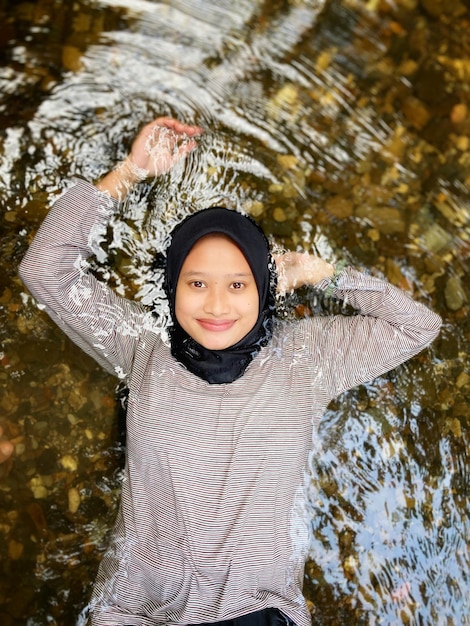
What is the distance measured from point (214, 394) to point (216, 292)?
40cm

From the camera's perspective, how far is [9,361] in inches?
108

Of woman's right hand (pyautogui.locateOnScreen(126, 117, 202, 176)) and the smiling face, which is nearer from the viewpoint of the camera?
the smiling face

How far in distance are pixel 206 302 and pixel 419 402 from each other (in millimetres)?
1264

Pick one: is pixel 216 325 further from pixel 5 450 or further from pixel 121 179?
pixel 5 450

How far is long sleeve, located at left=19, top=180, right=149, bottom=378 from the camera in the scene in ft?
6.98

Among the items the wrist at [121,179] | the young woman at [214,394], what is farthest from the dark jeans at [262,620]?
the wrist at [121,179]

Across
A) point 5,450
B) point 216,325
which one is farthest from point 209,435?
point 5,450

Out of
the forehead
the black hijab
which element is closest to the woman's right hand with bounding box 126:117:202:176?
the black hijab

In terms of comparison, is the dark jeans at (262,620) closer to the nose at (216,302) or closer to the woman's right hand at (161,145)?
the nose at (216,302)

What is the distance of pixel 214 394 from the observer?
2.23m

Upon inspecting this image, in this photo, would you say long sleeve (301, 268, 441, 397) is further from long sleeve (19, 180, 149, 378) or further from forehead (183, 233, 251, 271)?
long sleeve (19, 180, 149, 378)

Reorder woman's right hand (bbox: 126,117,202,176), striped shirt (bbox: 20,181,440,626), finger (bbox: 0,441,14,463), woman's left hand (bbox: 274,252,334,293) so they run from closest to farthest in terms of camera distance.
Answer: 1. striped shirt (bbox: 20,181,440,626)
2. woman's left hand (bbox: 274,252,334,293)
3. woman's right hand (bbox: 126,117,202,176)
4. finger (bbox: 0,441,14,463)

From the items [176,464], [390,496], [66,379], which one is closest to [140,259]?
[66,379]

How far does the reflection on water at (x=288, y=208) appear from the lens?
2709 mm
